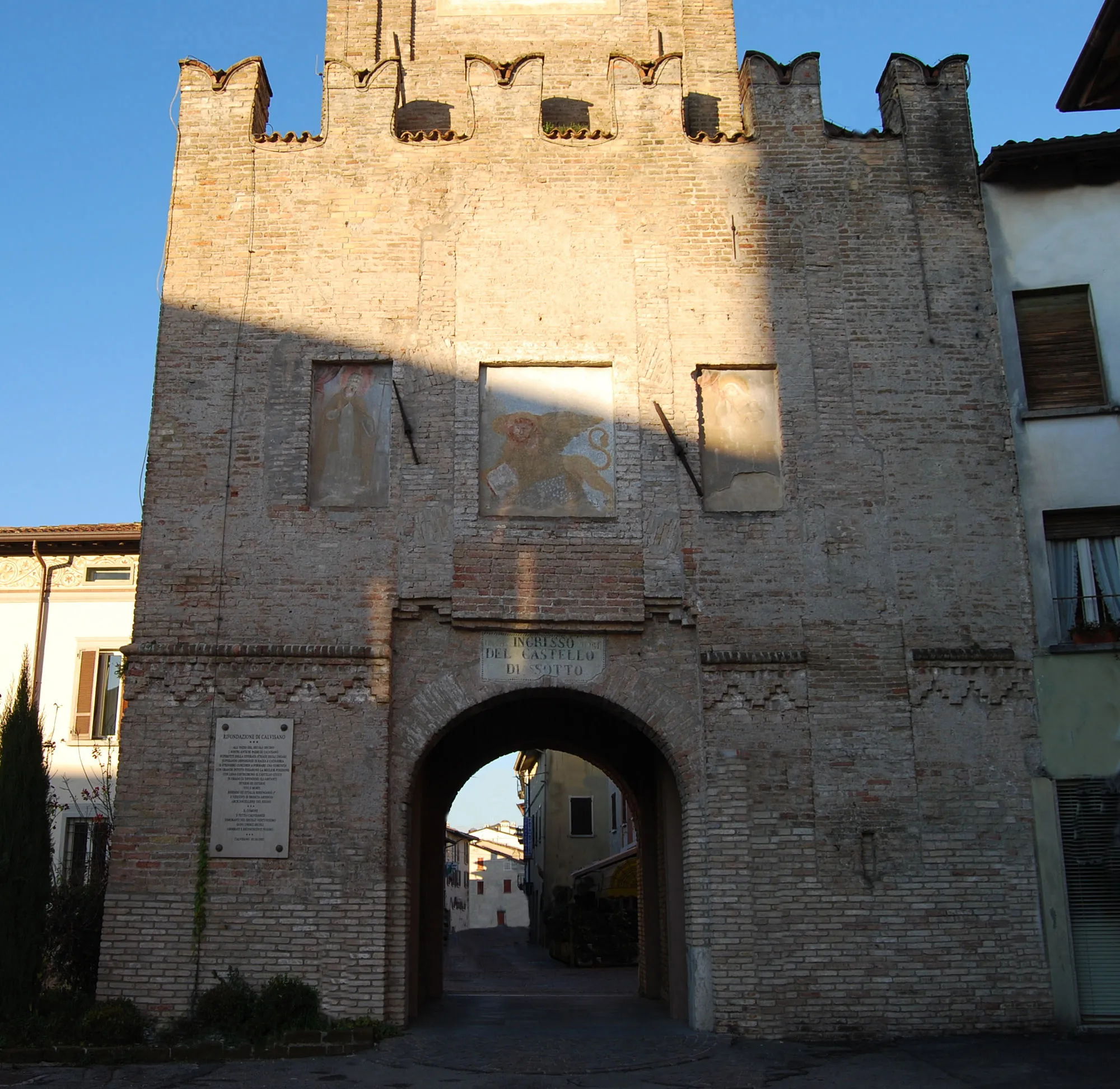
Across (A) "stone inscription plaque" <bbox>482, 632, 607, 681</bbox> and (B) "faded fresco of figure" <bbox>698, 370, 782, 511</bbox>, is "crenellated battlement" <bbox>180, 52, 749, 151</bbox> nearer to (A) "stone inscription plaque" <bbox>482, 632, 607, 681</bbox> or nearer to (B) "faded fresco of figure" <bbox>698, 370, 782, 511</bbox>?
(B) "faded fresco of figure" <bbox>698, 370, 782, 511</bbox>

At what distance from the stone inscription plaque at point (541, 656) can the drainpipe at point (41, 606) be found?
35.7 ft

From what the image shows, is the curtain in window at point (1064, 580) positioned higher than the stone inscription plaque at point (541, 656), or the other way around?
the curtain in window at point (1064, 580)

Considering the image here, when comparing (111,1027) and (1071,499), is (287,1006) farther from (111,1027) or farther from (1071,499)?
(1071,499)

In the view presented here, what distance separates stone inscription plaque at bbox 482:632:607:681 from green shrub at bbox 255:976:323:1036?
11.1ft

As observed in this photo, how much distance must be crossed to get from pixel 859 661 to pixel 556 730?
15.9ft

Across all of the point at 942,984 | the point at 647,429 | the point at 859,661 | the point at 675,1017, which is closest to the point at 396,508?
the point at 647,429

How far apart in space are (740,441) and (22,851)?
326 inches

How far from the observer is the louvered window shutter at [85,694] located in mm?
19812

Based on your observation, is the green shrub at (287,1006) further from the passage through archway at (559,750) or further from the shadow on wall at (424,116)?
the shadow on wall at (424,116)

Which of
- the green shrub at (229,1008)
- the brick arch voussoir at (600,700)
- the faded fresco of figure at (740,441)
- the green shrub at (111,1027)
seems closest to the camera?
the green shrub at (111,1027)

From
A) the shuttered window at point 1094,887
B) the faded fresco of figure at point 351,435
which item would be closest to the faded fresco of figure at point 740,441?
the faded fresco of figure at point 351,435

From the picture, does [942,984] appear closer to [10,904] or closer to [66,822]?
[10,904]

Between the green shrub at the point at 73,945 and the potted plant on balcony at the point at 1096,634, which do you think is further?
the green shrub at the point at 73,945

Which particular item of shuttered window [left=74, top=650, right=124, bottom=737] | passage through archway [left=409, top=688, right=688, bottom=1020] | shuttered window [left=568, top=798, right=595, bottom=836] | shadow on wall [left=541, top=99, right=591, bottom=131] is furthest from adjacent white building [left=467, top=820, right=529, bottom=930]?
shadow on wall [left=541, top=99, right=591, bottom=131]
